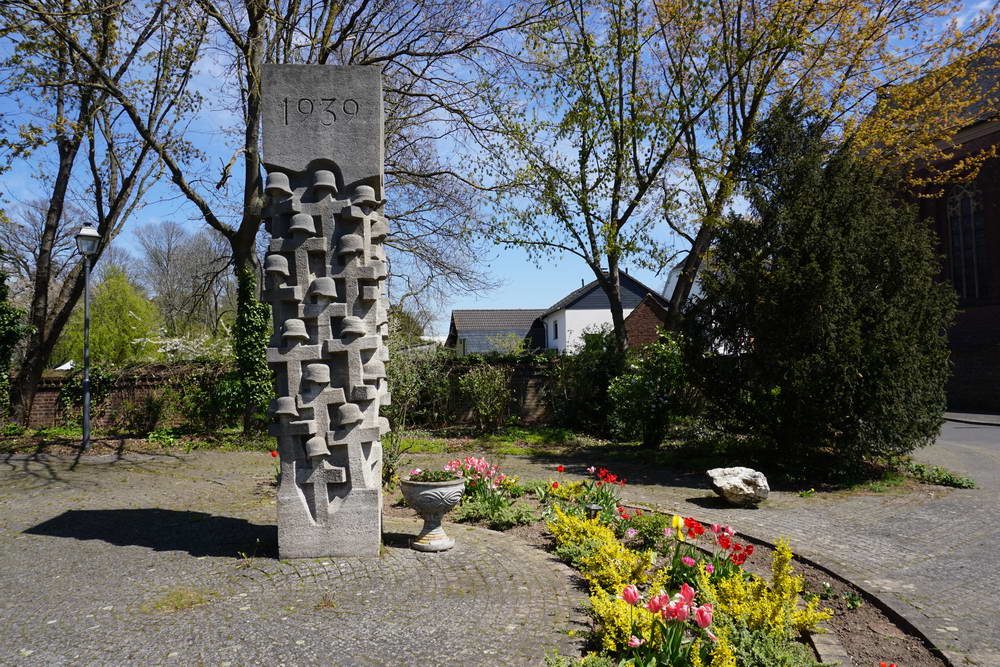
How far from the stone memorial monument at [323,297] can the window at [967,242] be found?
29947mm

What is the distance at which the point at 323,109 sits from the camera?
5945 mm

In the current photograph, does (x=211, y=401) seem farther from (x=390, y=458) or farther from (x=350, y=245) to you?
(x=350, y=245)

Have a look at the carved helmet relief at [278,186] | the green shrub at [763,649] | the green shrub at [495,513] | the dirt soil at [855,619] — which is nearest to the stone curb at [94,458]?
the dirt soil at [855,619]

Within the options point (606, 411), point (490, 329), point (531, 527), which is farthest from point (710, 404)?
point (490, 329)

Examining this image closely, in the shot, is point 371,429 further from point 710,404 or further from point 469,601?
point 710,404

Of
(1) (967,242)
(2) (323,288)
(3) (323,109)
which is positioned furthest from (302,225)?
(1) (967,242)

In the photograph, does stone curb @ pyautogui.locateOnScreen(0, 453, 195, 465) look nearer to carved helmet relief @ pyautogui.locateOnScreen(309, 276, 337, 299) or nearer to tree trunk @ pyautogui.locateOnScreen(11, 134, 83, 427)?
tree trunk @ pyautogui.locateOnScreen(11, 134, 83, 427)

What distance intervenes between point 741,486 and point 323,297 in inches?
236

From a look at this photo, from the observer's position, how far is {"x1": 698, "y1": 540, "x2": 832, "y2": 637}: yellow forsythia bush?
418cm

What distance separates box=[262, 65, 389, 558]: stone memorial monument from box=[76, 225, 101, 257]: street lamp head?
9280 mm

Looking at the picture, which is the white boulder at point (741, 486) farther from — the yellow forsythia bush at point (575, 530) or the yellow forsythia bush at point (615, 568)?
the yellow forsythia bush at point (615, 568)

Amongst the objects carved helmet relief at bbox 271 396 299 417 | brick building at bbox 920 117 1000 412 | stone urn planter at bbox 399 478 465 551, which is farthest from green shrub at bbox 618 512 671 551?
brick building at bbox 920 117 1000 412

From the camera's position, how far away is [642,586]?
5.02 metres

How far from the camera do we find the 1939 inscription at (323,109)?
5.91 metres
